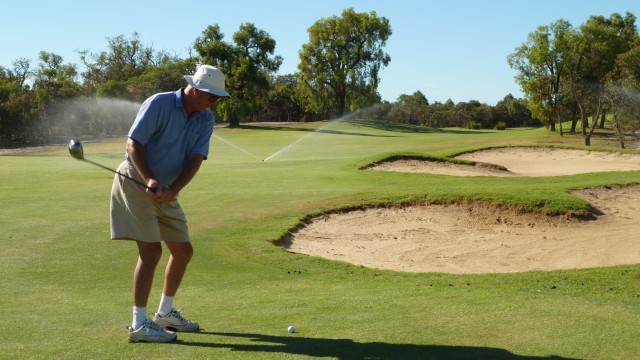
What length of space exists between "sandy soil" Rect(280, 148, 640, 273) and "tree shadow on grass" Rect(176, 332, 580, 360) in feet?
21.8

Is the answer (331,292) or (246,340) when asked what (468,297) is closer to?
(331,292)

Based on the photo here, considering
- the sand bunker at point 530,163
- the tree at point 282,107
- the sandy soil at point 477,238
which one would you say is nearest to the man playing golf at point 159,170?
the sandy soil at point 477,238

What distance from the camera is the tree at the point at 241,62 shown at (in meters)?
71.3

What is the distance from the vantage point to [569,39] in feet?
182

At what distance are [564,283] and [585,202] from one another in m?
8.30

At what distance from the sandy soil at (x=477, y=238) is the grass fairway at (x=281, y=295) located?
555mm

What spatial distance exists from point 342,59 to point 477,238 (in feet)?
223

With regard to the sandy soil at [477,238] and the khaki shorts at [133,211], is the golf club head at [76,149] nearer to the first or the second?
the khaki shorts at [133,211]

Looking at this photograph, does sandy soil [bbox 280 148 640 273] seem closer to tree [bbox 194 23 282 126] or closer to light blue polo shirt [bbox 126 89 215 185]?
light blue polo shirt [bbox 126 89 215 185]

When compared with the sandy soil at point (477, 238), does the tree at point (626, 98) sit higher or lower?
higher

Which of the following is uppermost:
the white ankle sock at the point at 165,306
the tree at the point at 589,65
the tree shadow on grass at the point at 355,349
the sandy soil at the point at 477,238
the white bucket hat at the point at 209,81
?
the tree at the point at 589,65

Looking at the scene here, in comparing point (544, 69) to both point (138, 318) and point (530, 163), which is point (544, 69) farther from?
point (138, 318)

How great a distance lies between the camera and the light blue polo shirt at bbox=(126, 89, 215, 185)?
6477 millimetres

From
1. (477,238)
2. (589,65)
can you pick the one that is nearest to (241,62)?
(589,65)
